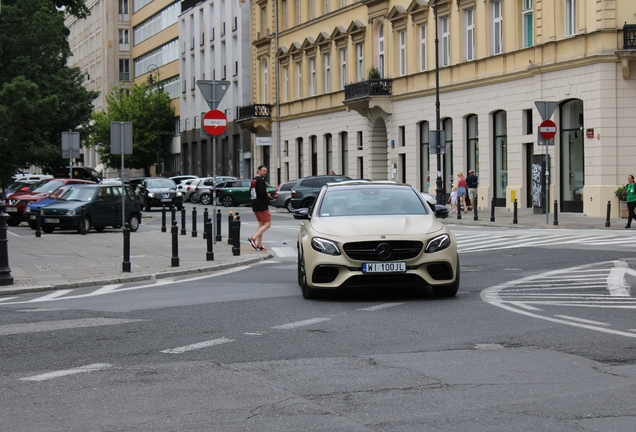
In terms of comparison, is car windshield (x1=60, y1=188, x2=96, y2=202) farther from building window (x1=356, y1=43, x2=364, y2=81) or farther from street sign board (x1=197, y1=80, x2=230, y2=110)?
building window (x1=356, y1=43, x2=364, y2=81)

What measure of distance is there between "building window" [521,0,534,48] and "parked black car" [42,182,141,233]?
16461 millimetres

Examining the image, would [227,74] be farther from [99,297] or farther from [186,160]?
[99,297]

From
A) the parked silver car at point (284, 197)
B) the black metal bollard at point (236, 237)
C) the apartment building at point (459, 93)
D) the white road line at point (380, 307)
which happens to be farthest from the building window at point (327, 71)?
the white road line at point (380, 307)

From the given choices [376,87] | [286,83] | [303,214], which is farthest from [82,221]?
[286,83]

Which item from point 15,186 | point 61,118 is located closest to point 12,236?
point 15,186

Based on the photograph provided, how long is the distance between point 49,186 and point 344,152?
910 inches

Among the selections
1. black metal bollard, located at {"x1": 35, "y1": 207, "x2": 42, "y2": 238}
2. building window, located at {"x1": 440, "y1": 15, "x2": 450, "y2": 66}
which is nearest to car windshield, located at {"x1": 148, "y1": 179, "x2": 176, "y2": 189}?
building window, located at {"x1": 440, "y1": 15, "x2": 450, "y2": 66}

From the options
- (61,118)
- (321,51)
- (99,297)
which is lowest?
(99,297)

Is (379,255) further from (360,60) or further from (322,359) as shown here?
(360,60)

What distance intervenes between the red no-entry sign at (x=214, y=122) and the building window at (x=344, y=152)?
3524 centimetres

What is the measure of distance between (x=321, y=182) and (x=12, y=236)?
64.7ft

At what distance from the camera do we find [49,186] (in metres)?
41.3

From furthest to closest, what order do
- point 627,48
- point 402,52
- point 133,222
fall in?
point 402,52, point 627,48, point 133,222

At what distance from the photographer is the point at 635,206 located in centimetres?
3209
